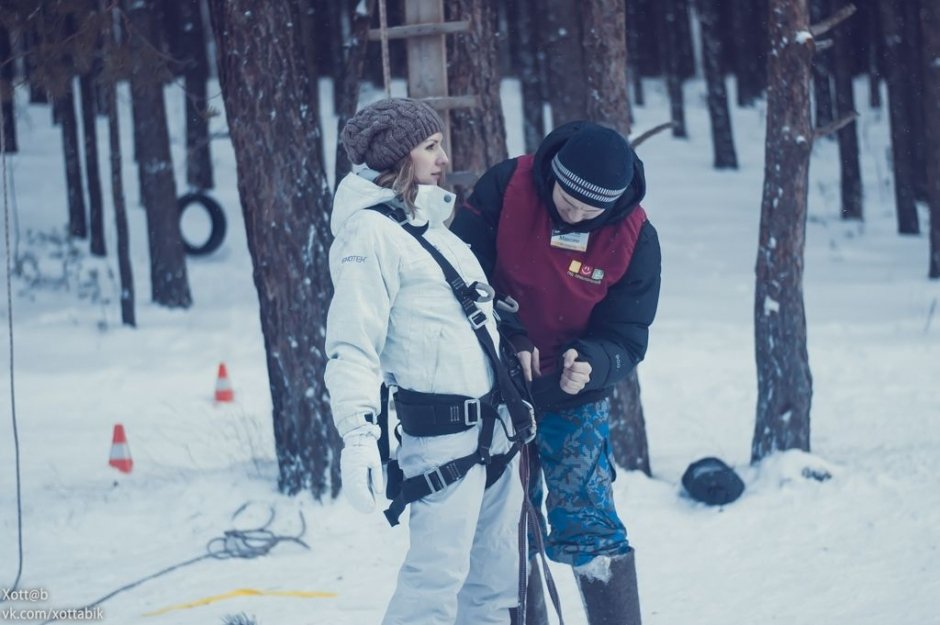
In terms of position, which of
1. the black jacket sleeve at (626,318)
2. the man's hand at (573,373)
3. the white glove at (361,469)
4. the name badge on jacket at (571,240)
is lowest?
the white glove at (361,469)

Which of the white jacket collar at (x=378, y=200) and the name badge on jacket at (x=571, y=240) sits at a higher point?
the white jacket collar at (x=378, y=200)

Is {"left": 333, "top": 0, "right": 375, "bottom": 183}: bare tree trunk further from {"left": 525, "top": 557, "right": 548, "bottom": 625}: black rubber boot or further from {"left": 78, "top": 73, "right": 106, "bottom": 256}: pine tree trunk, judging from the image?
{"left": 78, "top": 73, "right": 106, "bottom": 256}: pine tree trunk

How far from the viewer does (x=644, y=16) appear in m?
29.6

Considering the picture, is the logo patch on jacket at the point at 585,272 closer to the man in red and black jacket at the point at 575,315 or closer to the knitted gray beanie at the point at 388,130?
the man in red and black jacket at the point at 575,315

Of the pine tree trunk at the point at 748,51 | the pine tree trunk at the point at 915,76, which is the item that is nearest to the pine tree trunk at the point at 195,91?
the pine tree trunk at the point at 915,76

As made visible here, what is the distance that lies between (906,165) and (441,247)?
43.0 feet

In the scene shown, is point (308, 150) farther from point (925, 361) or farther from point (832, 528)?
point (925, 361)

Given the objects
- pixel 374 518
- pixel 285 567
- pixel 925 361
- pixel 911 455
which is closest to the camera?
pixel 285 567

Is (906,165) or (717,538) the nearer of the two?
(717,538)

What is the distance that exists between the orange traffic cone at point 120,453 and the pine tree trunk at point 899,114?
11402mm

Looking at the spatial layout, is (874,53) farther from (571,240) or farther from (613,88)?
(571,240)

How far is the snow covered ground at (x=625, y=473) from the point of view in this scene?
183 inches

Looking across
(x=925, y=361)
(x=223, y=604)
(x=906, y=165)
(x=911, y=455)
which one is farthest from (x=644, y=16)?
(x=223, y=604)

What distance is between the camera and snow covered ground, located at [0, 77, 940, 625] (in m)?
4.64
